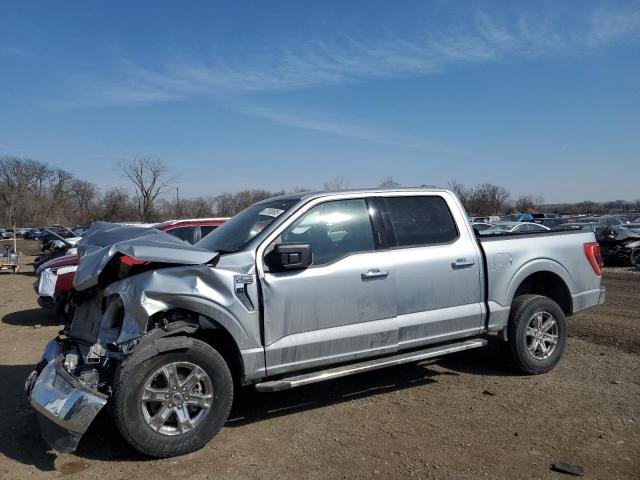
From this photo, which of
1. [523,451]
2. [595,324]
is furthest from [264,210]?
[595,324]

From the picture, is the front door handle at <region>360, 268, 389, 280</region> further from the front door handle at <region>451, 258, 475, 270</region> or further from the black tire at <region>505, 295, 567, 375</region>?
the black tire at <region>505, 295, 567, 375</region>

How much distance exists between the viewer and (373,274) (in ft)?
14.9

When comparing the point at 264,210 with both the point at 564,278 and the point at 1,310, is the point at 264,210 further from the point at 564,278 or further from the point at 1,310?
the point at 1,310

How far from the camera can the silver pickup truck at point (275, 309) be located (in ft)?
12.5

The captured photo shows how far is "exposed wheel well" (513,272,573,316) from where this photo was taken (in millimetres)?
5832

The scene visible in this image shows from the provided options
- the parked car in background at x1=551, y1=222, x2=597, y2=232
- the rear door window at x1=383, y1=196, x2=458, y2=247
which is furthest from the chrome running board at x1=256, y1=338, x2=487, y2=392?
the parked car in background at x1=551, y1=222, x2=597, y2=232

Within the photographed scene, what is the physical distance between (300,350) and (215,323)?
2.38 feet

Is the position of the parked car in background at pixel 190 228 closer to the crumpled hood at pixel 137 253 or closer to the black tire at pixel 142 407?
the crumpled hood at pixel 137 253

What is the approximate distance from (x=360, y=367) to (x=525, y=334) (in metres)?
2.03

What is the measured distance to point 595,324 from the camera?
7.82m

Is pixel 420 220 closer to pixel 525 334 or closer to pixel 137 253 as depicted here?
pixel 525 334

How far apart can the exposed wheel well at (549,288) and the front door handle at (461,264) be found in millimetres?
995

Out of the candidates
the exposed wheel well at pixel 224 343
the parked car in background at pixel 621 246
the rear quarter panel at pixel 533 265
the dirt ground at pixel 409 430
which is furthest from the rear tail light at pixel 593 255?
the parked car in background at pixel 621 246

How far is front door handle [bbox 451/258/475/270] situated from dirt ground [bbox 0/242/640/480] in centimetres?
123
